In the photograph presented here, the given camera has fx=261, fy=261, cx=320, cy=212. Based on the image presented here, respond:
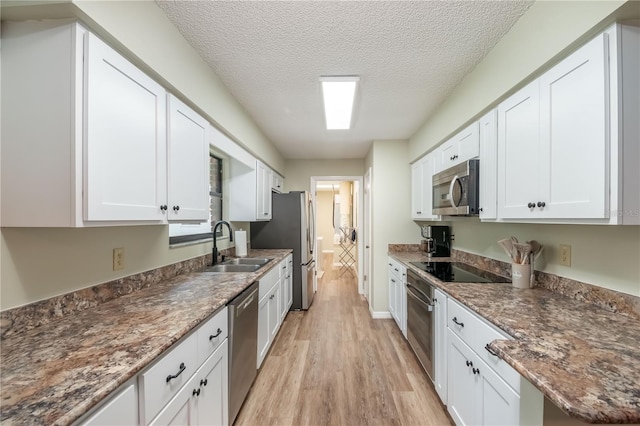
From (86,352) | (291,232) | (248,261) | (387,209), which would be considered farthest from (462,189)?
(291,232)

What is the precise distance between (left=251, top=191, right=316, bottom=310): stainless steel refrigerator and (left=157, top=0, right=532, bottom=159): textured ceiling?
58.6 inches

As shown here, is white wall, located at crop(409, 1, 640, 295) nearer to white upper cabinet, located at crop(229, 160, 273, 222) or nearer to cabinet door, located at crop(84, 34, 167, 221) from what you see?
cabinet door, located at crop(84, 34, 167, 221)

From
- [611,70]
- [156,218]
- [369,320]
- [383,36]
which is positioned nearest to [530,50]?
[611,70]

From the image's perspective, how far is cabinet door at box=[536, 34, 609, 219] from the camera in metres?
1.07

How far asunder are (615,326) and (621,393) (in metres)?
0.63

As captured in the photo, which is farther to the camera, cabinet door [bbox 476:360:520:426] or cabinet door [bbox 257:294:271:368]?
cabinet door [bbox 257:294:271:368]

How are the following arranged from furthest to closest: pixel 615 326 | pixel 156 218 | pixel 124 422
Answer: pixel 156 218, pixel 615 326, pixel 124 422

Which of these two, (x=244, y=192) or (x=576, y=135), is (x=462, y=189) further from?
(x=244, y=192)

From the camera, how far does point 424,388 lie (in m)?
2.13

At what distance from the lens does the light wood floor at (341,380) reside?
1.85 meters

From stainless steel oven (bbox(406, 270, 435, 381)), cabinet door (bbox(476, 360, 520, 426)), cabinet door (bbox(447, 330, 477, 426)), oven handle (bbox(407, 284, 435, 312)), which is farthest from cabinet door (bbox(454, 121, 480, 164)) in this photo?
cabinet door (bbox(476, 360, 520, 426))

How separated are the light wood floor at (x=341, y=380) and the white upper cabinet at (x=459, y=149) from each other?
1.93m

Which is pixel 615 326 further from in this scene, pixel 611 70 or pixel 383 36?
pixel 383 36

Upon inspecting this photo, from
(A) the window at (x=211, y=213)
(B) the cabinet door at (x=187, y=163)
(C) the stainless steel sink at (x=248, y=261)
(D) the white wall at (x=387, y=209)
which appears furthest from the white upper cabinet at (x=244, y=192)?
(D) the white wall at (x=387, y=209)
